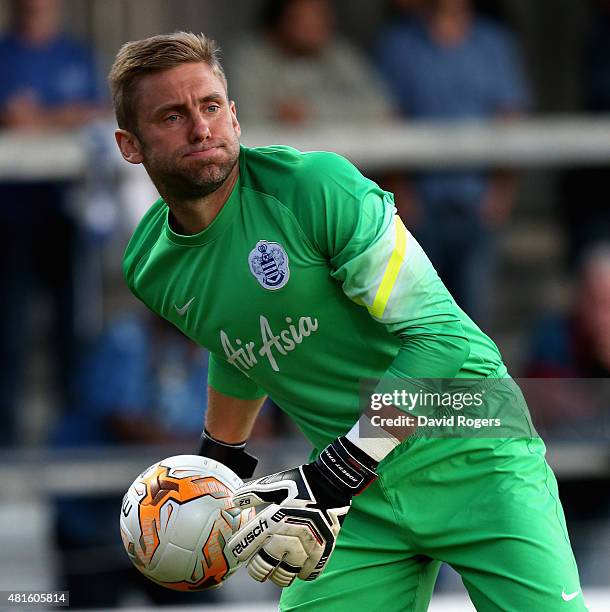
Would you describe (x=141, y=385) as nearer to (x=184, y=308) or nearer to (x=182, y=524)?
(x=184, y=308)

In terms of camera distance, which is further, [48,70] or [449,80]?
[449,80]

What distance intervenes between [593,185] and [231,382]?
4401mm

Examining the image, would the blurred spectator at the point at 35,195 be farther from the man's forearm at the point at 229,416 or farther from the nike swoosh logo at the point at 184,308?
the nike swoosh logo at the point at 184,308

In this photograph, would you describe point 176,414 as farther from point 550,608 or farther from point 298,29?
point 550,608

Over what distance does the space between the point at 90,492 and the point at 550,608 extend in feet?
12.3

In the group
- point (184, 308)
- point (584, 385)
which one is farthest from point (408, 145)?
point (184, 308)

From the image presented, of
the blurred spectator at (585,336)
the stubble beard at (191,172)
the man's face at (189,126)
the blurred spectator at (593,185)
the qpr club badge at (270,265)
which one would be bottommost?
the blurred spectator at (585,336)

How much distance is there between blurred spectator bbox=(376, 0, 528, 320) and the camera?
7273mm

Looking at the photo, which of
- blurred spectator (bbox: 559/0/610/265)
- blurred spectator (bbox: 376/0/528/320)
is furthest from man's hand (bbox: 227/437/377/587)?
blurred spectator (bbox: 559/0/610/265)

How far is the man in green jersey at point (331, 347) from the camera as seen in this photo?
11.0ft

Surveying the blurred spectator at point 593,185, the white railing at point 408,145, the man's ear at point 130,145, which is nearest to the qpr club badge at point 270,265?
the man's ear at point 130,145

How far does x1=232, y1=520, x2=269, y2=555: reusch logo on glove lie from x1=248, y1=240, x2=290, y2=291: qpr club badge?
1.97 feet

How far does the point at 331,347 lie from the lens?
3562 mm

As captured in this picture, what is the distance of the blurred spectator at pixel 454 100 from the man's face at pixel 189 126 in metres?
3.78
